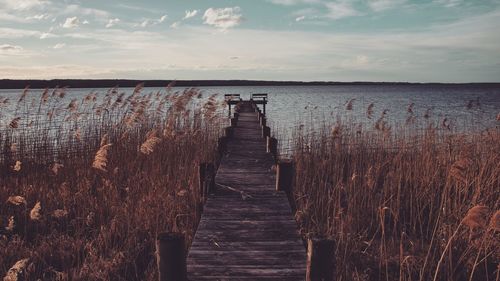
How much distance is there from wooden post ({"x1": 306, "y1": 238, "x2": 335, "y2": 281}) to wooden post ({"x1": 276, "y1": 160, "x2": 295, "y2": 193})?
3.24 meters

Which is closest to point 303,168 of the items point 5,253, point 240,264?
point 240,264

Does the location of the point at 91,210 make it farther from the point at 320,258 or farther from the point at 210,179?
the point at 320,258

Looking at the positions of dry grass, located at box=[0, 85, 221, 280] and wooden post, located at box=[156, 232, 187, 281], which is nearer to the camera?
wooden post, located at box=[156, 232, 187, 281]

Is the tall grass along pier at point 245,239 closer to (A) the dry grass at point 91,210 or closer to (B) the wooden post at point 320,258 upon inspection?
(B) the wooden post at point 320,258

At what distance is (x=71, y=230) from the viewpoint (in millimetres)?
6324

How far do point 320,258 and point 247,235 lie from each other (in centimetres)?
204

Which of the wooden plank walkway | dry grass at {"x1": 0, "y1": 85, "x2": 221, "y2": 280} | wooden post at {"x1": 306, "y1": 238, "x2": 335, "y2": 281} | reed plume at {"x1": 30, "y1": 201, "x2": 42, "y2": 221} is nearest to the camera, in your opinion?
wooden post at {"x1": 306, "y1": 238, "x2": 335, "y2": 281}

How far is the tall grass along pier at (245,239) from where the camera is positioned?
2.90m

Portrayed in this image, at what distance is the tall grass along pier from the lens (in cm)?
290

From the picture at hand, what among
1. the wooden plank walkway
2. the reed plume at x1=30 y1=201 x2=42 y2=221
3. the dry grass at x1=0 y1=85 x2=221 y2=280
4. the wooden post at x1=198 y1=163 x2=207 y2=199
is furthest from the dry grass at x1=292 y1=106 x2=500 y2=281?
the reed plume at x1=30 y1=201 x2=42 y2=221

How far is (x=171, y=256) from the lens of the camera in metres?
2.90

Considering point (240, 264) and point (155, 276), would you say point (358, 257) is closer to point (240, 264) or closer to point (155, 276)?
point (240, 264)

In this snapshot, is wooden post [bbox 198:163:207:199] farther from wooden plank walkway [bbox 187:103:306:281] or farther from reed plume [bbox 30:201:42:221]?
reed plume [bbox 30:201:42:221]

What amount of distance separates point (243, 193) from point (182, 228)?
3.83ft
